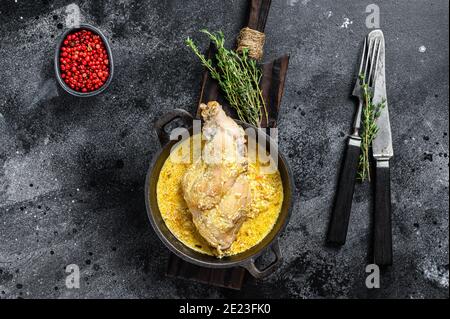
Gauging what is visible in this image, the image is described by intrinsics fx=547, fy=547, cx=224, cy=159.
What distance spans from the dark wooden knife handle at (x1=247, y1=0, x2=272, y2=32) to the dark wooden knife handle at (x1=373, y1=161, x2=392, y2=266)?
0.92m

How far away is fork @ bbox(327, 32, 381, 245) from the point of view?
2748 millimetres

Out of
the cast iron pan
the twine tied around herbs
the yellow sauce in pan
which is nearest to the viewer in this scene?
the cast iron pan

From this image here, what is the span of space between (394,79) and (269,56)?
2.19ft

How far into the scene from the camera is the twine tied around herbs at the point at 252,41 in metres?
2.68

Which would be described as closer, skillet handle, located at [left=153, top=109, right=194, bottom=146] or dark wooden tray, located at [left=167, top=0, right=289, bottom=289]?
skillet handle, located at [left=153, top=109, right=194, bottom=146]

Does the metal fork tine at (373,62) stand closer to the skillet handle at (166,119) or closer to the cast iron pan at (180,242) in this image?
the cast iron pan at (180,242)

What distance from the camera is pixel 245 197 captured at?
7.66 feet

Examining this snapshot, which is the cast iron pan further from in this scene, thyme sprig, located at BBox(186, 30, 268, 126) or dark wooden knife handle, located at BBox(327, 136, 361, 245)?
dark wooden knife handle, located at BBox(327, 136, 361, 245)

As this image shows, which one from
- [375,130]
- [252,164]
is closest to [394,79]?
[375,130]

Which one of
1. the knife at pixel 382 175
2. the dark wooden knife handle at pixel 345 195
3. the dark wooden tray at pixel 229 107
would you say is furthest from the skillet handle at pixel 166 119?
the knife at pixel 382 175

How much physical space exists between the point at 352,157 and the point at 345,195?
0.65 ft

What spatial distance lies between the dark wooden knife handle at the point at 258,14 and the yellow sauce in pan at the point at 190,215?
2.26 feet

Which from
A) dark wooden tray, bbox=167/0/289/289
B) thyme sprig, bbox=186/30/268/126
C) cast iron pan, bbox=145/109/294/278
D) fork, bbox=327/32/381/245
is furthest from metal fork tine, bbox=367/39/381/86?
cast iron pan, bbox=145/109/294/278

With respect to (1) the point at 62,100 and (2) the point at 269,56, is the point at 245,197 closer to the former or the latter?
(2) the point at 269,56
